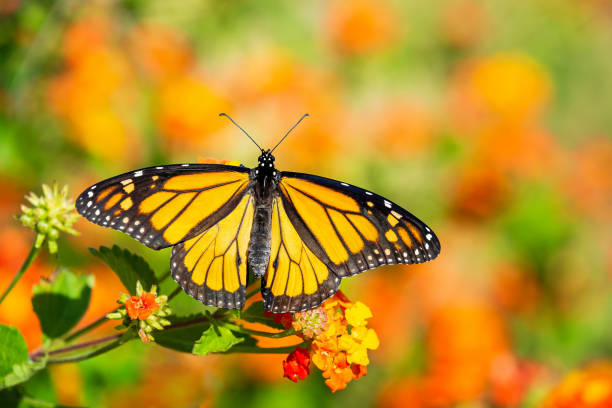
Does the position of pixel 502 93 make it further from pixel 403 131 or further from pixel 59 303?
pixel 59 303

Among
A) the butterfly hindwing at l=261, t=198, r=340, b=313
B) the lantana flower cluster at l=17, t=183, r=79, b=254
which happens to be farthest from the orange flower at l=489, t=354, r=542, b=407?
the lantana flower cluster at l=17, t=183, r=79, b=254

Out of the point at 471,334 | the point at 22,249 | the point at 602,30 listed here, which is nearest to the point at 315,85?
the point at 471,334

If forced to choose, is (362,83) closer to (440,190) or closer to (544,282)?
(440,190)

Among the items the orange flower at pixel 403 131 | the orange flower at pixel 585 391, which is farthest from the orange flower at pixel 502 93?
the orange flower at pixel 585 391

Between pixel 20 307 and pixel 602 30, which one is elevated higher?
pixel 602 30

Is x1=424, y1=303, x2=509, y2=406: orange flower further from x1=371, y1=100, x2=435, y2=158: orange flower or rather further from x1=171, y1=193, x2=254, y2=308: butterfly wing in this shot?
x1=171, y1=193, x2=254, y2=308: butterfly wing

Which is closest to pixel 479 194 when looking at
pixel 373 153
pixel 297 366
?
pixel 373 153
